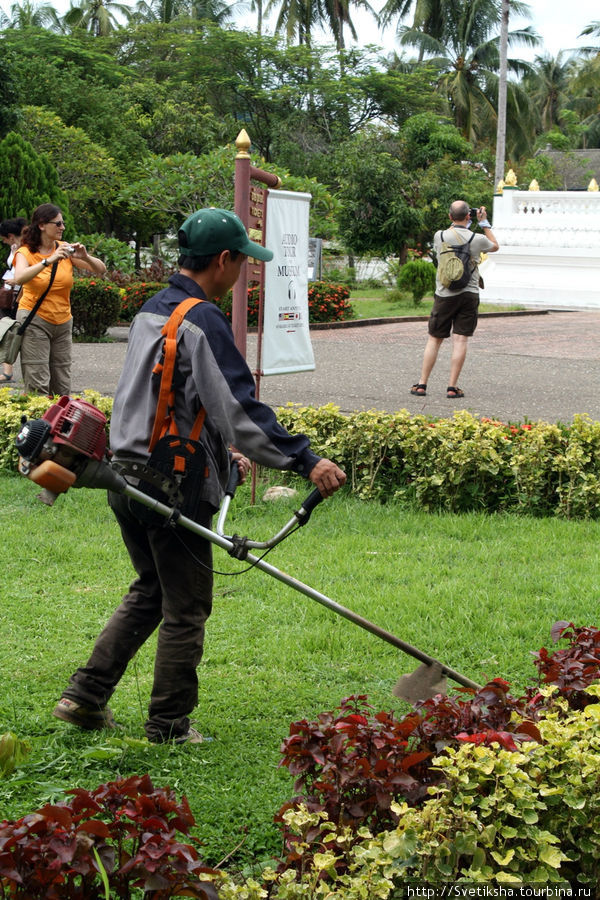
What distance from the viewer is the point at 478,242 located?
953 centimetres

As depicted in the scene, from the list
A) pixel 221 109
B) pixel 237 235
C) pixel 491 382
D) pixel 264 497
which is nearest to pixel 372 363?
pixel 491 382

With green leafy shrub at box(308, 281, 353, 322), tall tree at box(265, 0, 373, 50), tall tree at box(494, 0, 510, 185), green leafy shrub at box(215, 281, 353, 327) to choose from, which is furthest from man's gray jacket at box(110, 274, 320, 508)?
tall tree at box(265, 0, 373, 50)

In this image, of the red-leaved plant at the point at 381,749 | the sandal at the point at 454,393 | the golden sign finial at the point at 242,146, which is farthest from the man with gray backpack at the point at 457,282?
the red-leaved plant at the point at 381,749

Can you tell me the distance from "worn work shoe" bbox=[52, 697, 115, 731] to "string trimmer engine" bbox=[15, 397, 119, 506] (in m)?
0.94

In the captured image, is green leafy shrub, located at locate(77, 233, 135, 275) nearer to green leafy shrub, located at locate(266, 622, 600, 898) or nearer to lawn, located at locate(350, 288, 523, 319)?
lawn, located at locate(350, 288, 523, 319)

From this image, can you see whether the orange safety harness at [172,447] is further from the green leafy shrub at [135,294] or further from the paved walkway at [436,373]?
the green leafy shrub at [135,294]

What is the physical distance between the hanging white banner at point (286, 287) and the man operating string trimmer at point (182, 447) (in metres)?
2.84

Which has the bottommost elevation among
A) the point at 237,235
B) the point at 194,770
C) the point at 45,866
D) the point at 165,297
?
the point at 194,770

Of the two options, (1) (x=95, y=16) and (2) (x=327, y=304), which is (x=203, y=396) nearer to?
(2) (x=327, y=304)

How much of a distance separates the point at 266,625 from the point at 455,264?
19.1ft

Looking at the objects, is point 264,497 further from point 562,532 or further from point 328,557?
point 562,532

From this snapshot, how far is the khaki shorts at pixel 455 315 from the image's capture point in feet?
31.9

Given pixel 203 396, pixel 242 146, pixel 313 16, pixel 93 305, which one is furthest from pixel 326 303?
pixel 313 16

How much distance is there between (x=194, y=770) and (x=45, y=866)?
1.36 m
